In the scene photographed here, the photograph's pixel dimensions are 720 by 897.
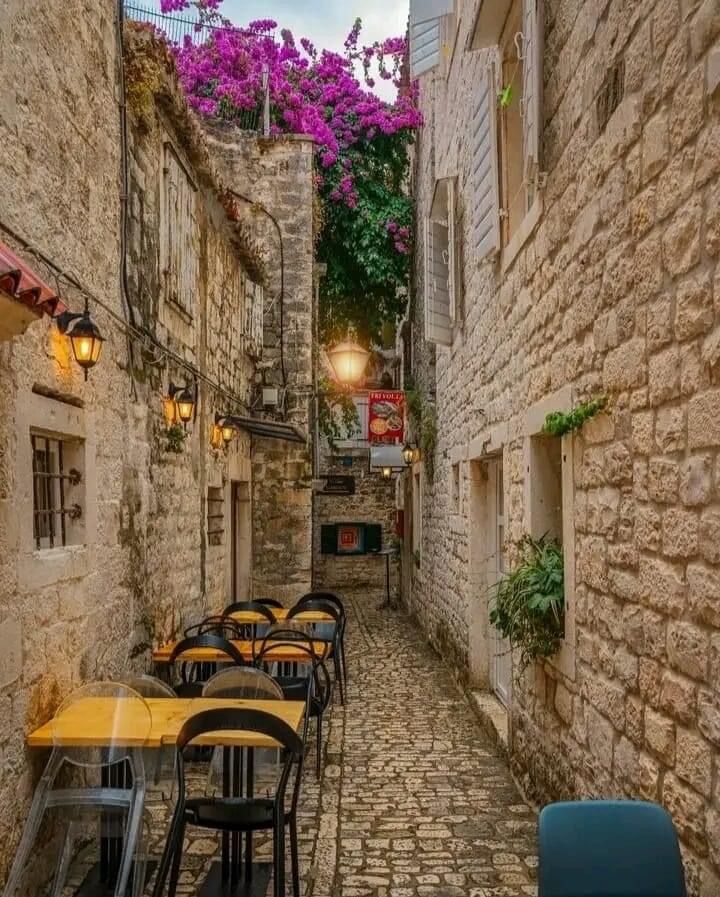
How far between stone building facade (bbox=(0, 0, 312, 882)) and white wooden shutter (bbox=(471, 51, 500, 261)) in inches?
88.8

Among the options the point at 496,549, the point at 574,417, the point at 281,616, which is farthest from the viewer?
the point at 281,616

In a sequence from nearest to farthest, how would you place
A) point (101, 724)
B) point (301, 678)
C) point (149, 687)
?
point (101, 724)
point (149, 687)
point (301, 678)

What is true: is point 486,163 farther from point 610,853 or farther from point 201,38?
point 201,38

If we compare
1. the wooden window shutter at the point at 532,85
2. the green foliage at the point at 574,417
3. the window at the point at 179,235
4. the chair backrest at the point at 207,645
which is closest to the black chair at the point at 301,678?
the chair backrest at the point at 207,645

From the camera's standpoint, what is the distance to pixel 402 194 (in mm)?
14070

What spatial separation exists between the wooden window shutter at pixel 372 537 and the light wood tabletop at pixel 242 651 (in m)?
11.7

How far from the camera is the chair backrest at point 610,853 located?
2.16 meters

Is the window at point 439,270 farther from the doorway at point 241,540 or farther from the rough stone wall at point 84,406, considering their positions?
the doorway at point 241,540

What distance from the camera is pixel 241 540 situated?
34.5 ft

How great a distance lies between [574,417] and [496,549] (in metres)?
3.60

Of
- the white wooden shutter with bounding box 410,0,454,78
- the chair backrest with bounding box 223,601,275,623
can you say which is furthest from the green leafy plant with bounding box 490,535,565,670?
the white wooden shutter with bounding box 410,0,454,78

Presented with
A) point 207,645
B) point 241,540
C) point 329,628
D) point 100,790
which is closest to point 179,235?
point 207,645

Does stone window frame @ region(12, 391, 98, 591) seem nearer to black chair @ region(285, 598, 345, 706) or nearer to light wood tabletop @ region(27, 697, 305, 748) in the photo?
light wood tabletop @ region(27, 697, 305, 748)

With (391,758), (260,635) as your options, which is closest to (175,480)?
(260,635)
